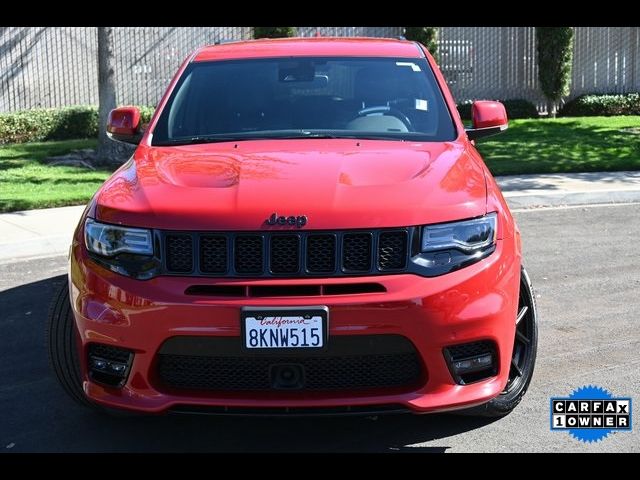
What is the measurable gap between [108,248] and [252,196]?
65 cm

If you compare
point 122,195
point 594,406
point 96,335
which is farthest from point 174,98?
point 594,406

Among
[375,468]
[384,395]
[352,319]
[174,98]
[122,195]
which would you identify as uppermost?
[174,98]

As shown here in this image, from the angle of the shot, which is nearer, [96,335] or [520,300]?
[96,335]

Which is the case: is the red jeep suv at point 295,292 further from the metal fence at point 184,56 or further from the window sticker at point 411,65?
the metal fence at point 184,56

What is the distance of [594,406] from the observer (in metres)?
4.76

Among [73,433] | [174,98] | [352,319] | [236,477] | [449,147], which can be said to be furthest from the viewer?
[174,98]

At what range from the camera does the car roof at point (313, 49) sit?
593 centimetres

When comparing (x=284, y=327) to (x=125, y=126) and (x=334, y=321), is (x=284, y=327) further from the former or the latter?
(x=125, y=126)

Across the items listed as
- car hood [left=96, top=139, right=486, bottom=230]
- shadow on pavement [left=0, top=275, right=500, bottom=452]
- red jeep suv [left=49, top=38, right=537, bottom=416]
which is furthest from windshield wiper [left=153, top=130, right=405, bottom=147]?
shadow on pavement [left=0, top=275, right=500, bottom=452]

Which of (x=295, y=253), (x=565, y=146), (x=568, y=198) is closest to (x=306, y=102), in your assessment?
(x=295, y=253)

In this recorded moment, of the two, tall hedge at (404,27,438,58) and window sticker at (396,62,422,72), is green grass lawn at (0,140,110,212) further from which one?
tall hedge at (404,27,438,58)

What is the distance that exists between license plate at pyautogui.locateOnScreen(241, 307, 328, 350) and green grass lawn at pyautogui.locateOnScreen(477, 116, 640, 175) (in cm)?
893

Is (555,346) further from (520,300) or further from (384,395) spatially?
(384,395)

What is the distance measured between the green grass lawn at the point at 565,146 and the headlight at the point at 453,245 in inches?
333
